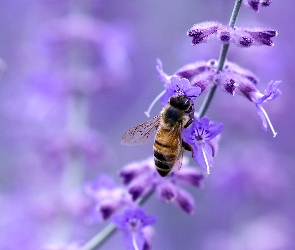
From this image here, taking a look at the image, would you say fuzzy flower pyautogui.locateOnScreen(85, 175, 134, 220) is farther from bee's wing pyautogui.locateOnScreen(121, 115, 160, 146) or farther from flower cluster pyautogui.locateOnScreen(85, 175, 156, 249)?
bee's wing pyautogui.locateOnScreen(121, 115, 160, 146)

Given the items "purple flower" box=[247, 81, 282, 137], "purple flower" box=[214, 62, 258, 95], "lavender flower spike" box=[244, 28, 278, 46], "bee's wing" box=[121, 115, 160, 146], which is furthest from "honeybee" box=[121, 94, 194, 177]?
"lavender flower spike" box=[244, 28, 278, 46]

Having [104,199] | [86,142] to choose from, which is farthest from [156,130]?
[86,142]

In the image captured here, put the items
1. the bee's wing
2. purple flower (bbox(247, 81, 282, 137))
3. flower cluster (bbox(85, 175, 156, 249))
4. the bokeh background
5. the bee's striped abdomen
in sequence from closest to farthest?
purple flower (bbox(247, 81, 282, 137)) → the bee's striped abdomen → flower cluster (bbox(85, 175, 156, 249)) → the bee's wing → the bokeh background

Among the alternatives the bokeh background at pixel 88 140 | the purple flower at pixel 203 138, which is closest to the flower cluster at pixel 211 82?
the purple flower at pixel 203 138

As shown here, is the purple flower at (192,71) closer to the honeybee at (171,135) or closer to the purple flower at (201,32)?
the honeybee at (171,135)

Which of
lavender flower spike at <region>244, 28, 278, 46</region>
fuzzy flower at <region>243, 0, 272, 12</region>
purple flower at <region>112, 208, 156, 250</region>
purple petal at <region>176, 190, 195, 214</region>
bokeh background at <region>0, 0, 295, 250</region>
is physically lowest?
purple flower at <region>112, 208, 156, 250</region>

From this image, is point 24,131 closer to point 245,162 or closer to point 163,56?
point 245,162

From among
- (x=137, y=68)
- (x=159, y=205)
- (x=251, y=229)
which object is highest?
(x=137, y=68)

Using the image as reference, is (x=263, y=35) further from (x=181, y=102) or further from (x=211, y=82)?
(x=181, y=102)

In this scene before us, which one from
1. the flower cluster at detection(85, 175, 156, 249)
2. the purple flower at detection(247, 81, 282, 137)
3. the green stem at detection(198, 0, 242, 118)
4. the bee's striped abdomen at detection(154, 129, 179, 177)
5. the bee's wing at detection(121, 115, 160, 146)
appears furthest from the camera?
the bee's wing at detection(121, 115, 160, 146)
